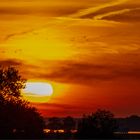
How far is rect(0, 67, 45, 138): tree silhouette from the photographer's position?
138500mm

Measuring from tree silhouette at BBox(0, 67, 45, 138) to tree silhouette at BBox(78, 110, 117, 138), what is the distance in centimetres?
595

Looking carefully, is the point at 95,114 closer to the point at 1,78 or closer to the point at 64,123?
the point at 1,78

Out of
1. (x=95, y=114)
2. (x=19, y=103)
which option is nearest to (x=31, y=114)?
(x=19, y=103)

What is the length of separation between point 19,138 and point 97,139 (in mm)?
9354

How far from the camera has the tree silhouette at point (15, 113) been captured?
454ft

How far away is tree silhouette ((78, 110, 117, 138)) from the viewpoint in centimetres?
13138

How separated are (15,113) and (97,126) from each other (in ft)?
44.0

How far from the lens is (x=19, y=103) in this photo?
144m

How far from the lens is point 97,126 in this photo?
440ft

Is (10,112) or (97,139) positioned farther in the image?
(10,112)

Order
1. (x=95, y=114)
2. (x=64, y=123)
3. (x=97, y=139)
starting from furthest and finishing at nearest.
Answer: (x=64, y=123) < (x=95, y=114) < (x=97, y=139)

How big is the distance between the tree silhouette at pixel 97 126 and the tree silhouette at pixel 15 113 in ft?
19.5

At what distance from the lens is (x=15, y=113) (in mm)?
142750

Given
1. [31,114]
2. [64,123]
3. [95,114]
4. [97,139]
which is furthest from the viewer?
[64,123]
